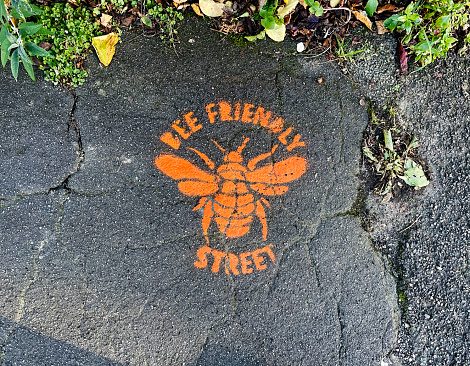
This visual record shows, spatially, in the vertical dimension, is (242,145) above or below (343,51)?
below

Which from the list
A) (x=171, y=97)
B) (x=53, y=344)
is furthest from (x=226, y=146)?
(x=53, y=344)

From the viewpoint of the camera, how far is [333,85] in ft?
7.55

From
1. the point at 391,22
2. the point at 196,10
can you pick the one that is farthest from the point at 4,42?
the point at 391,22

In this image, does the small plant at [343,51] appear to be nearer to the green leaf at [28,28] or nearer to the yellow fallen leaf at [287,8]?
the yellow fallen leaf at [287,8]

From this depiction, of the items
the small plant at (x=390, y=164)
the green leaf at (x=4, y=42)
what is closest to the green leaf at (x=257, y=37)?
the small plant at (x=390, y=164)

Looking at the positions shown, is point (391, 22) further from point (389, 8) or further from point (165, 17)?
point (165, 17)

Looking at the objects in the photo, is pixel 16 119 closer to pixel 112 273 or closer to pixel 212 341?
pixel 112 273

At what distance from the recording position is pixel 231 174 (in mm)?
2227

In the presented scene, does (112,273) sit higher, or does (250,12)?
(250,12)

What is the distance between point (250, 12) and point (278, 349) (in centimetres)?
221

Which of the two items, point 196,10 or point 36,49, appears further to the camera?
point 196,10

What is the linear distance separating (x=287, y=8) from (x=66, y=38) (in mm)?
1425

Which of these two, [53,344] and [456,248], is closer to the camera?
[53,344]

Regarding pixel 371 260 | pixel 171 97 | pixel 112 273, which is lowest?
pixel 112 273
